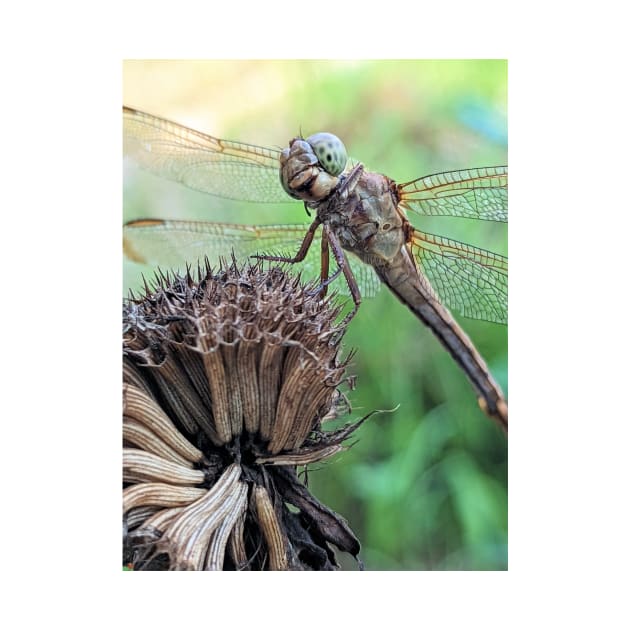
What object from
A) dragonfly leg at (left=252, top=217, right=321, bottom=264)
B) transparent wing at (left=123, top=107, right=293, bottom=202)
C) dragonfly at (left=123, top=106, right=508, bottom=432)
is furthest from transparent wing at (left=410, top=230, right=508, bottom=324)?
transparent wing at (left=123, top=107, right=293, bottom=202)

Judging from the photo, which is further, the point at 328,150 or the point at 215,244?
the point at 215,244

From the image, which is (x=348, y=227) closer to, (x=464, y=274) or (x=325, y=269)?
(x=325, y=269)

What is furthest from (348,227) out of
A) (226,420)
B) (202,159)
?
(226,420)

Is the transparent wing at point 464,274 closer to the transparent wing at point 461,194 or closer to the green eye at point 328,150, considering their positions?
the transparent wing at point 461,194

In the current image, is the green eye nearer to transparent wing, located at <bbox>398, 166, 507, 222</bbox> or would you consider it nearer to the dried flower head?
transparent wing, located at <bbox>398, 166, 507, 222</bbox>

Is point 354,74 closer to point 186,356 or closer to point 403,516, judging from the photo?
point 186,356
